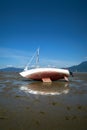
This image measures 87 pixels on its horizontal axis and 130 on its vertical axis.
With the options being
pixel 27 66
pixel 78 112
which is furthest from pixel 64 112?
pixel 27 66

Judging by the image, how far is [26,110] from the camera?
24.8 feet

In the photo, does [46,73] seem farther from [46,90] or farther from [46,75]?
[46,90]

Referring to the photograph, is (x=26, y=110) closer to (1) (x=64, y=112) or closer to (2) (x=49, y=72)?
(1) (x=64, y=112)

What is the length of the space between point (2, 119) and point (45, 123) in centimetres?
164

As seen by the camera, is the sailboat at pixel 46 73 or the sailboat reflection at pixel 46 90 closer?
the sailboat reflection at pixel 46 90

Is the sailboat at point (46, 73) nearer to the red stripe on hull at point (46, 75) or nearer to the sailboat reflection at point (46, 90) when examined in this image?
the red stripe on hull at point (46, 75)

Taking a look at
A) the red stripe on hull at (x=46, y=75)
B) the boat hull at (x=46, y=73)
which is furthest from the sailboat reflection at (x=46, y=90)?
the red stripe on hull at (x=46, y=75)

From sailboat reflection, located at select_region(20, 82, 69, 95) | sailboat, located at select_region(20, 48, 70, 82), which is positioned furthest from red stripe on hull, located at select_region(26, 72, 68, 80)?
sailboat reflection, located at select_region(20, 82, 69, 95)

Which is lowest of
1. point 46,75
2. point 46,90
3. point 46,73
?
point 46,90

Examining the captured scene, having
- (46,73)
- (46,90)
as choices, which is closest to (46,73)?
(46,73)

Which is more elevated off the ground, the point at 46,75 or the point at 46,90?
the point at 46,75

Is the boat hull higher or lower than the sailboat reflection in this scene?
higher

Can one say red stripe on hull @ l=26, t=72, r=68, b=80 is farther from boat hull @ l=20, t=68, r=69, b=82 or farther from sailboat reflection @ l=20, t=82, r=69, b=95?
sailboat reflection @ l=20, t=82, r=69, b=95

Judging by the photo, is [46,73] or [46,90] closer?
[46,90]
